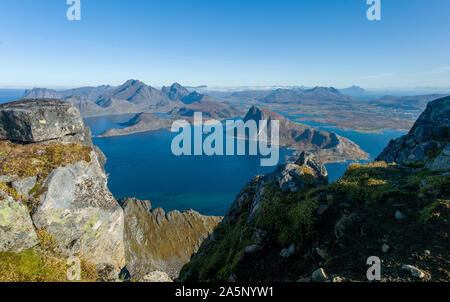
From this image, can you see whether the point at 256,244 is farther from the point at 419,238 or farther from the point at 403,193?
the point at 403,193

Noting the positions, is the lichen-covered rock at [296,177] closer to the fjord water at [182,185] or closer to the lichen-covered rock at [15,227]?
the lichen-covered rock at [15,227]

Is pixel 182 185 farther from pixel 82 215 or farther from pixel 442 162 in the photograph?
pixel 442 162

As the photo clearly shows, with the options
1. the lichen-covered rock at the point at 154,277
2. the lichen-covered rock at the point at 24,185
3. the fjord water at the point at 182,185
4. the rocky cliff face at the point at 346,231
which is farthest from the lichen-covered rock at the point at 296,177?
the fjord water at the point at 182,185

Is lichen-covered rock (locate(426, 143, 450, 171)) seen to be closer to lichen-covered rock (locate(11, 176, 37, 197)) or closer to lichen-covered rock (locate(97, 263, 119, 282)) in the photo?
lichen-covered rock (locate(97, 263, 119, 282))

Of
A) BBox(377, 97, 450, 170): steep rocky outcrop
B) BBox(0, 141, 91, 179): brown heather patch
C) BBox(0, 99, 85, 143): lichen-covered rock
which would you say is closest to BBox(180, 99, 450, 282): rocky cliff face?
BBox(377, 97, 450, 170): steep rocky outcrop

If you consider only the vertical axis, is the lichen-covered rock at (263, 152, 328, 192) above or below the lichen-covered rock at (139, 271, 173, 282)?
above

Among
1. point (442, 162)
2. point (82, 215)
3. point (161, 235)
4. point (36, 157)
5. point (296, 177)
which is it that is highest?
point (36, 157)

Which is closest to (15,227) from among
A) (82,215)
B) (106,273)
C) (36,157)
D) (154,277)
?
(82,215)
